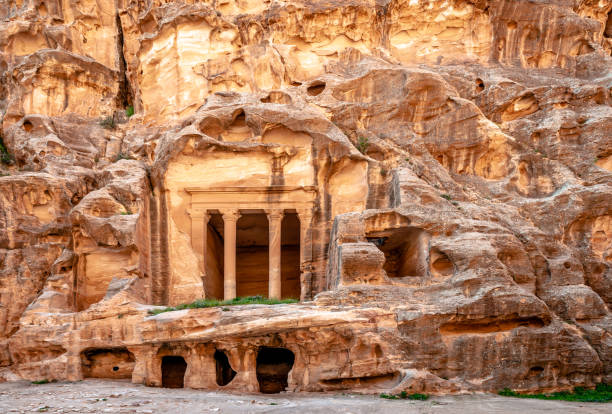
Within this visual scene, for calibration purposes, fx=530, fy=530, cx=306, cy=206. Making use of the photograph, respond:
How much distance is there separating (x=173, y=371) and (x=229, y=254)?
233 inches

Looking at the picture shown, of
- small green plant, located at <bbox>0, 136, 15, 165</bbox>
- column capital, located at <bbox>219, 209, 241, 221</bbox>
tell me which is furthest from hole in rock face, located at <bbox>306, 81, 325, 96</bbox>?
small green plant, located at <bbox>0, 136, 15, 165</bbox>

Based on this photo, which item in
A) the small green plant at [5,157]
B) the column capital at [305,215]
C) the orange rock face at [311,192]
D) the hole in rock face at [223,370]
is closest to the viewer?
the orange rock face at [311,192]

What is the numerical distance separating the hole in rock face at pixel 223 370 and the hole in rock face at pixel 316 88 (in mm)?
13525

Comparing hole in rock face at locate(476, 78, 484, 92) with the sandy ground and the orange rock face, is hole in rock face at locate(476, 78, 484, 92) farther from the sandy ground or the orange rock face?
the sandy ground

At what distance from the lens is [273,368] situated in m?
15.3

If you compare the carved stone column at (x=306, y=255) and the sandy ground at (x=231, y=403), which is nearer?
the sandy ground at (x=231, y=403)

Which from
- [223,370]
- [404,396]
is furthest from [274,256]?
[404,396]

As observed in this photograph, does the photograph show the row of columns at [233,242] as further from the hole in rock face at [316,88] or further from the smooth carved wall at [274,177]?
the hole in rock face at [316,88]

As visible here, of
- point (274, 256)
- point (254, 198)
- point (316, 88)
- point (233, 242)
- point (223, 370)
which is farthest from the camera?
point (316, 88)

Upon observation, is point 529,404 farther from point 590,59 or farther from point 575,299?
point 590,59

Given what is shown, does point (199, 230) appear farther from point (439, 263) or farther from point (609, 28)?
point (609, 28)

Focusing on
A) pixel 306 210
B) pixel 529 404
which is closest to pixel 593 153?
pixel 306 210

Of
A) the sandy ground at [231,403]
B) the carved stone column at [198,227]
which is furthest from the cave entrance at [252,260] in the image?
the sandy ground at [231,403]

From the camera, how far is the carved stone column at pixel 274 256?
2022 centimetres
